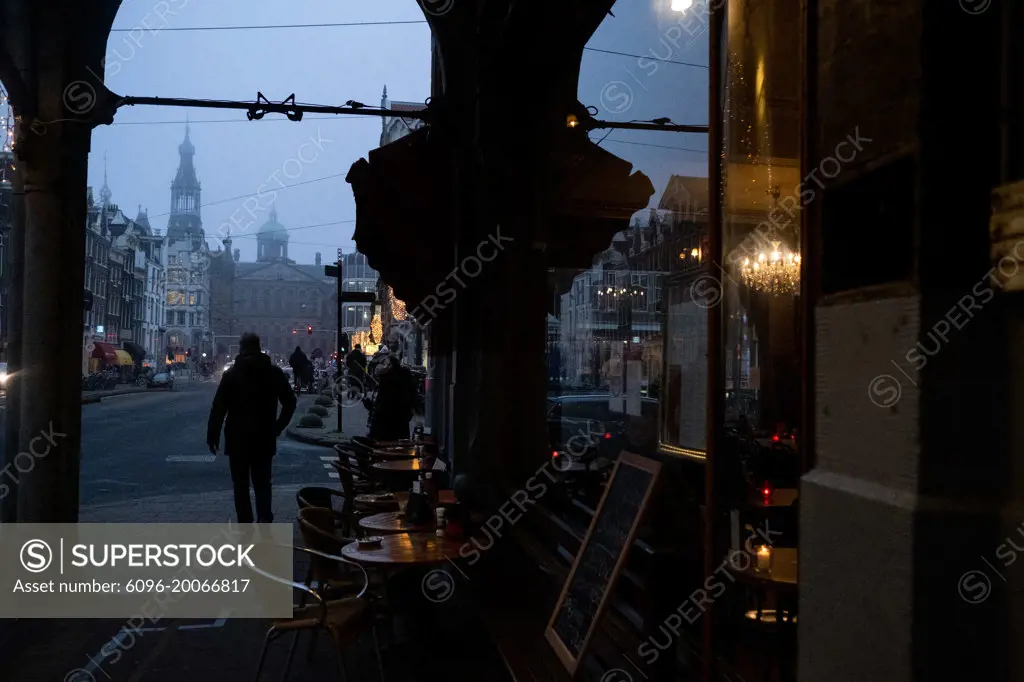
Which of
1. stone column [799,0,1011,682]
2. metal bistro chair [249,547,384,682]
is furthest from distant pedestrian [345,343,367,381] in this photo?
stone column [799,0,1011,682]

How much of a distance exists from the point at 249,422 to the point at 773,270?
18.1 feet

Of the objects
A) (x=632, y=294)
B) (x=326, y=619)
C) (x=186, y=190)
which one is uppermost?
(x=186, y=190)

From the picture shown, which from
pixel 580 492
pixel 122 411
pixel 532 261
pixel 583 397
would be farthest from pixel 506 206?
pixel 122 411

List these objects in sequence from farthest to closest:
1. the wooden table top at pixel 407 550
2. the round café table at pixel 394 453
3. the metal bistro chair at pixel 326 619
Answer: the round café table at pixel 394 453, the wooden table top at pixel 407 550, the metal bistro chair at pixel 326 619

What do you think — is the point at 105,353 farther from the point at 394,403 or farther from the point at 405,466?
the point at 405,466

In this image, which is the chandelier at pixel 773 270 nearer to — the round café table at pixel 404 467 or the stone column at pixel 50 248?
the round café table at pixel 404 467

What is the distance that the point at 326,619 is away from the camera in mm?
4500

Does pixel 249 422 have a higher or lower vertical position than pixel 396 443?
higher

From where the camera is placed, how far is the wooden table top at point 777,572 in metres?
3.98

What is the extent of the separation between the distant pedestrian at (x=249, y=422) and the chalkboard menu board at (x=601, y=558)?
480cm

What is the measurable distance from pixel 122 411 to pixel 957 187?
3155cm

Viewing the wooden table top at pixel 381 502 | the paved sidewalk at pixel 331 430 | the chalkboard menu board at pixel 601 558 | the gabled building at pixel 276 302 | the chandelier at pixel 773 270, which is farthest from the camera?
the gabled building at pixel 276 302

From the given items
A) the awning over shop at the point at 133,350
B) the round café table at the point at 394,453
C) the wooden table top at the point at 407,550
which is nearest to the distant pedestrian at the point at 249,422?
the round café table at the point at 394,453

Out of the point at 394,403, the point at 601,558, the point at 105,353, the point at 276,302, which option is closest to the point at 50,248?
the point at 394,403
